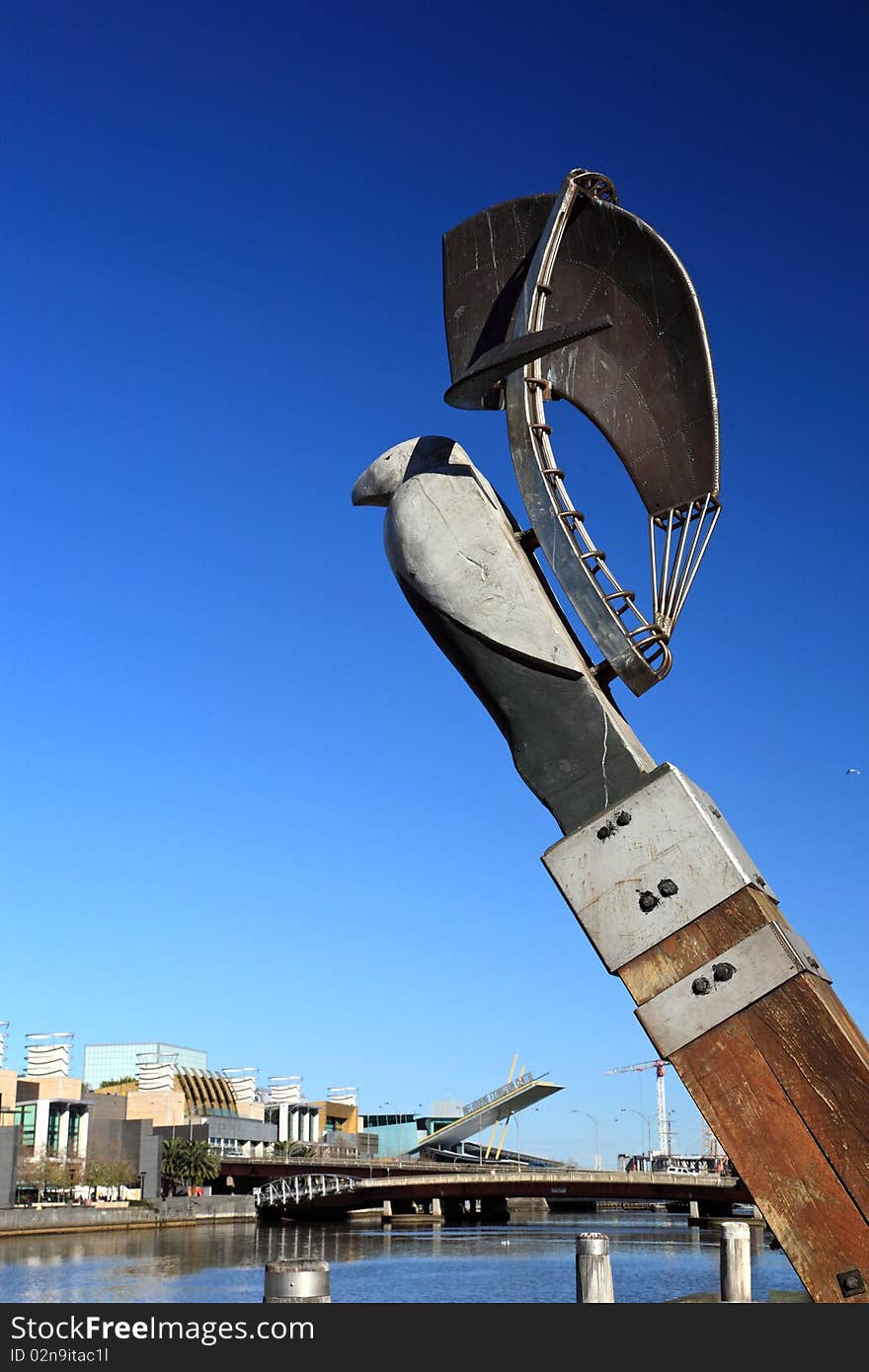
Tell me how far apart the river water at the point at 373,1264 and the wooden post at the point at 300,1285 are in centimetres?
1648

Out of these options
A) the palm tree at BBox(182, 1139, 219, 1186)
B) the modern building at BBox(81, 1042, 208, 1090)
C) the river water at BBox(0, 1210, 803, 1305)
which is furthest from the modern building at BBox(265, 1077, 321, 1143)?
the river water at BBox(0, 1210, 803, 1305)

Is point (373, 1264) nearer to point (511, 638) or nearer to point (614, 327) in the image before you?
point (511, 638)

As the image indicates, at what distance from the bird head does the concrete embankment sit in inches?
2296

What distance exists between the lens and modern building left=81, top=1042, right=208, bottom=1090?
12403cm

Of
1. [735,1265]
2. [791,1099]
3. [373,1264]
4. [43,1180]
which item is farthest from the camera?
[43,1180]

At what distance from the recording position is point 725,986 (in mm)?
5906

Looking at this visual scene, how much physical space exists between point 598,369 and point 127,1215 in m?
66.8

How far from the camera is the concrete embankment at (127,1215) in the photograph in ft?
191

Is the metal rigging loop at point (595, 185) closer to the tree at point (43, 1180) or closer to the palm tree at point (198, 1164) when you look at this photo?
the tree at point (43, 1180)

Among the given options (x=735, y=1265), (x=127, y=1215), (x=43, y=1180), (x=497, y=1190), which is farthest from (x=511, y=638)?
(x=43, y=1180)

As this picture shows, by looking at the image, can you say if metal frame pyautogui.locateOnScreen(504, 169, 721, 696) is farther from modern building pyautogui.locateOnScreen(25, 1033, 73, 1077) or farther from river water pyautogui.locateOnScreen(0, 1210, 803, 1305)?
modern building pyautogui.locateOnScreen(25, 1033, 73, 1077)
